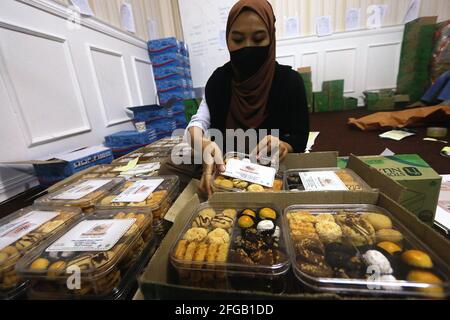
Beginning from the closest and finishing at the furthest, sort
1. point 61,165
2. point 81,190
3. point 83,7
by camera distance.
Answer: point 81,190 → point 61,165 → point 83,7

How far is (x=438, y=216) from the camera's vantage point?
723 mm

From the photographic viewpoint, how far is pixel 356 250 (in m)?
0.40

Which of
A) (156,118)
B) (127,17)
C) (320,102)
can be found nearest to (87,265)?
(156,118)

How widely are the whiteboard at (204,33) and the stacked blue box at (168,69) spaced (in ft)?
1.86

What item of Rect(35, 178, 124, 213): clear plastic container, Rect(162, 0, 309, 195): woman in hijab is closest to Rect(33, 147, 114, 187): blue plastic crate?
Rect(35, 178, 124, 213): clear plastic container

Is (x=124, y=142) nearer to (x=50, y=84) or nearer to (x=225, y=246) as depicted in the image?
(x=50, y=84)

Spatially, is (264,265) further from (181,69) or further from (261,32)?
(181,69)

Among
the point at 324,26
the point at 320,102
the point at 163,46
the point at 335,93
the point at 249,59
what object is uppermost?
the point at 324,26

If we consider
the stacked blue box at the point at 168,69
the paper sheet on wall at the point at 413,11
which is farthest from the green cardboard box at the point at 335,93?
the stacked blue box at the point at 168,69

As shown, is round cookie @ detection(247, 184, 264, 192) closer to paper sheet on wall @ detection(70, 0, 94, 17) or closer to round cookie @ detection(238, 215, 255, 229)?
round cookie @ detection(238, 215, 255, 229)

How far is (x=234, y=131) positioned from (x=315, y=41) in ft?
9.93

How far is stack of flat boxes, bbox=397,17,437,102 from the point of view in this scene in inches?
107

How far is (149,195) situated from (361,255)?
0.56 meters
